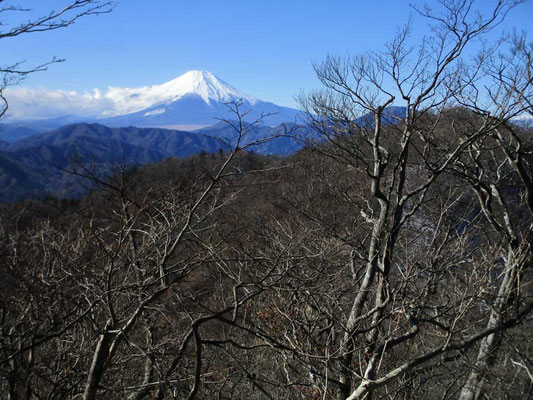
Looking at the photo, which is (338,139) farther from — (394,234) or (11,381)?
(11,381)

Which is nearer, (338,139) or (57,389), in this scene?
(57,389)

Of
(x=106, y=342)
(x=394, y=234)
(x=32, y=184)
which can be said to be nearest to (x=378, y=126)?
(x=394, y=234)

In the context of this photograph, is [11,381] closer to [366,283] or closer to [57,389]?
[57,389]

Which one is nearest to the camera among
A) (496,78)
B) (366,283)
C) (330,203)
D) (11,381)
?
(11,381)

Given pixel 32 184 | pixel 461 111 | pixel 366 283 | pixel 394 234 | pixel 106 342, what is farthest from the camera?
pixel 32 184

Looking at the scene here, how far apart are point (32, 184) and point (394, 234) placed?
132 m

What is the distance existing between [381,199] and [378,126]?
1.24 meters

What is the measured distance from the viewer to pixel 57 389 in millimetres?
3703

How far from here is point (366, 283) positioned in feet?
18.7

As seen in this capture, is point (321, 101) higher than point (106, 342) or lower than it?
higher

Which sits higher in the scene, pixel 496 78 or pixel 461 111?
pixel 496 78

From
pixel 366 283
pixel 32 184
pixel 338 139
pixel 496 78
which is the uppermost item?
pixel 496 78

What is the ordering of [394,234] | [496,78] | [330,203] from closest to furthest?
[394,234]
[496,78]
[330,203]

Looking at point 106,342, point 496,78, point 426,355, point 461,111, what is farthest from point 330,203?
point 106,342
